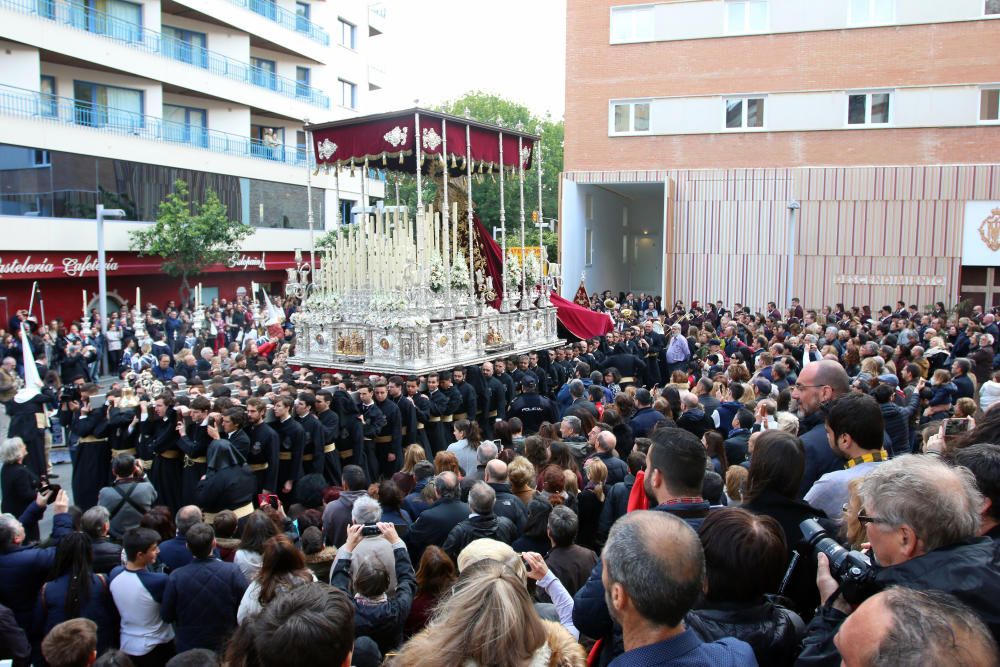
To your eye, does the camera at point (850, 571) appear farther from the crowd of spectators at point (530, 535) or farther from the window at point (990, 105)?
the window at point (990, 105)

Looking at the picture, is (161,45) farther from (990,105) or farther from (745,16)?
(990,105)

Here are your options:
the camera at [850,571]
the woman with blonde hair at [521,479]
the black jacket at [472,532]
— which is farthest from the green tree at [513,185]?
the camera at [850,571]

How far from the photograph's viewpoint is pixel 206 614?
4.44m

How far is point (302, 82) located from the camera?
3556 cm

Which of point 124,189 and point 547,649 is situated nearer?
point 547,649

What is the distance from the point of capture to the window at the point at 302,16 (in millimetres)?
34594

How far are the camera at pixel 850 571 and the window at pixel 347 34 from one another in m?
39.1

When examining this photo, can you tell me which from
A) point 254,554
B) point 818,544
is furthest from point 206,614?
point 818,544

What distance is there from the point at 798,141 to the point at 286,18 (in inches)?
900

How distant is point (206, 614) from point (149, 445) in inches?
182

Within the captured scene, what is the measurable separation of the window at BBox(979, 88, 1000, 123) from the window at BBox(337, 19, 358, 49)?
28048 mm

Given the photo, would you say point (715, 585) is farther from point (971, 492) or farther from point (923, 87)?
point (923, 87)

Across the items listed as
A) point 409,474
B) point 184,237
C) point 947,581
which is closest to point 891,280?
point 409,474

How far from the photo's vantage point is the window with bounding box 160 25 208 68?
27.5 meters
